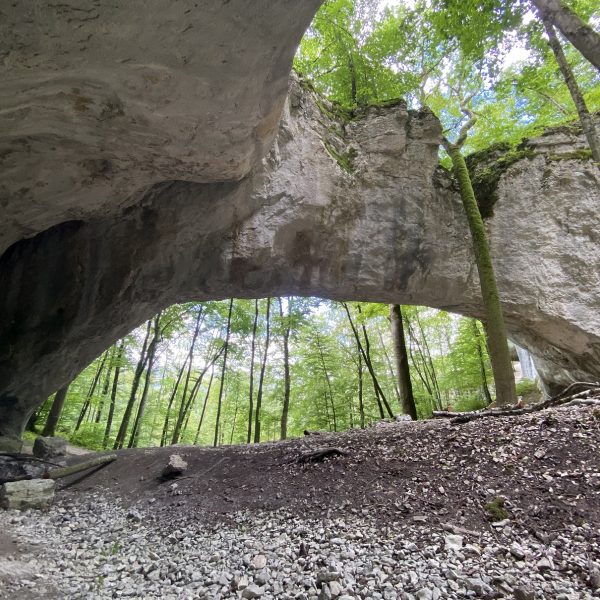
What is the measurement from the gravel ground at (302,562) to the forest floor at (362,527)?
1cm

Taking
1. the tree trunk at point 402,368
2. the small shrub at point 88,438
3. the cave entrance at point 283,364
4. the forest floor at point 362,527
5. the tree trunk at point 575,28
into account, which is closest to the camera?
the forest floor at point 362,527

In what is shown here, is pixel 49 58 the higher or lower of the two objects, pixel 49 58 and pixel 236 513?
the higher

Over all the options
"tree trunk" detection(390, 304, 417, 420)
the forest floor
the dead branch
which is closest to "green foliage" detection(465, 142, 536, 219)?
"tree trunk" detection(390, 304, 417, 420)

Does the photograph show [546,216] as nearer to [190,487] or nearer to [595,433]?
[595,433]

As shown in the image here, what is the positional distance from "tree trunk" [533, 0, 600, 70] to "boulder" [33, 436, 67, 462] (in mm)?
11245

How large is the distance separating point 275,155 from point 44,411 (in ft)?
47.5

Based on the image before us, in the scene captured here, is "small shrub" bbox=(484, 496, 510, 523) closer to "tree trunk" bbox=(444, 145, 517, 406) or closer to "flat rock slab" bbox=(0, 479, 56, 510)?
"tree trunk" bbox=(444, 145, 517, 406)

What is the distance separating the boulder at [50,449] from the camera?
7.55 meters

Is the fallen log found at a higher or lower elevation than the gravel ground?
higher

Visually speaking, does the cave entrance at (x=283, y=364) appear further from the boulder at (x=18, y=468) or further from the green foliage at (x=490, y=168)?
the boulder at (x=18, y=468)

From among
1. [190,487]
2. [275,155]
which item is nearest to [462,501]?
[190,487]

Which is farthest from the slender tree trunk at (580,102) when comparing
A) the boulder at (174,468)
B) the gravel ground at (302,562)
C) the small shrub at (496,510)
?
the boulder at (174,468)

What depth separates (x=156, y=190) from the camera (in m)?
6.88

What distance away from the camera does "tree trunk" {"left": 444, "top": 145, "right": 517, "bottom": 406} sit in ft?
19.4
